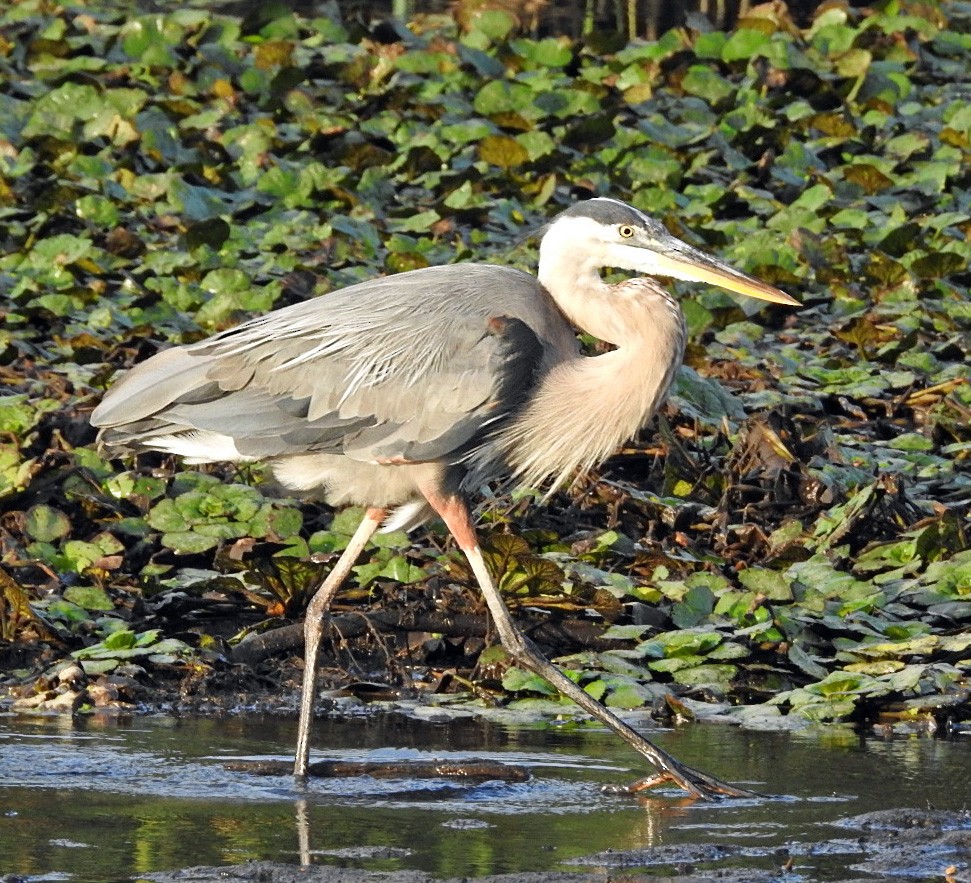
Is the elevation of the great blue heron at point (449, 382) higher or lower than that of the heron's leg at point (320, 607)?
higher

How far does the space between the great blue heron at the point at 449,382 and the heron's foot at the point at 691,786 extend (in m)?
0.55

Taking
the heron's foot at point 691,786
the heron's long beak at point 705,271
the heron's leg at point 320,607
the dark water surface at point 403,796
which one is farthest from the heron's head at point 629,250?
the heron's foot at point 691,786

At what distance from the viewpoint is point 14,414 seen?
7523 millimetres

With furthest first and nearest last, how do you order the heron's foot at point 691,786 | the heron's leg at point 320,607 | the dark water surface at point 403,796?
the heron's leg at point 320,607, the heron's foot at point 691,786, the dark water surface at point 403,796

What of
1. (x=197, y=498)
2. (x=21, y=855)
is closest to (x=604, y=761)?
(x=21, y=855)

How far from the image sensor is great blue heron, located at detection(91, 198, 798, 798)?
5.72 m

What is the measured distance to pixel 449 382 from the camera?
573 centimetres

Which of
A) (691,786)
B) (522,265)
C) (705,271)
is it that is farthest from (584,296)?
(522,265)

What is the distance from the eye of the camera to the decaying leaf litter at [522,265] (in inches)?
249

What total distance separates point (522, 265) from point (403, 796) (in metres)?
5.49

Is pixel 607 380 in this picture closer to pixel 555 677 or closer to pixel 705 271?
pixel 705 271

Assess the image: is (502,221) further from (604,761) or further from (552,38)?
(604,761)

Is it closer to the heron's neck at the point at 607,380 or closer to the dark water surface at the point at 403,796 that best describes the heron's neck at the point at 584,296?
the heron's neck at the point at 607,380

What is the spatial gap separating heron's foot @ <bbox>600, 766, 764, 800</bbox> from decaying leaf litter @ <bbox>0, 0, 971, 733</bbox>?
30.9 inches
